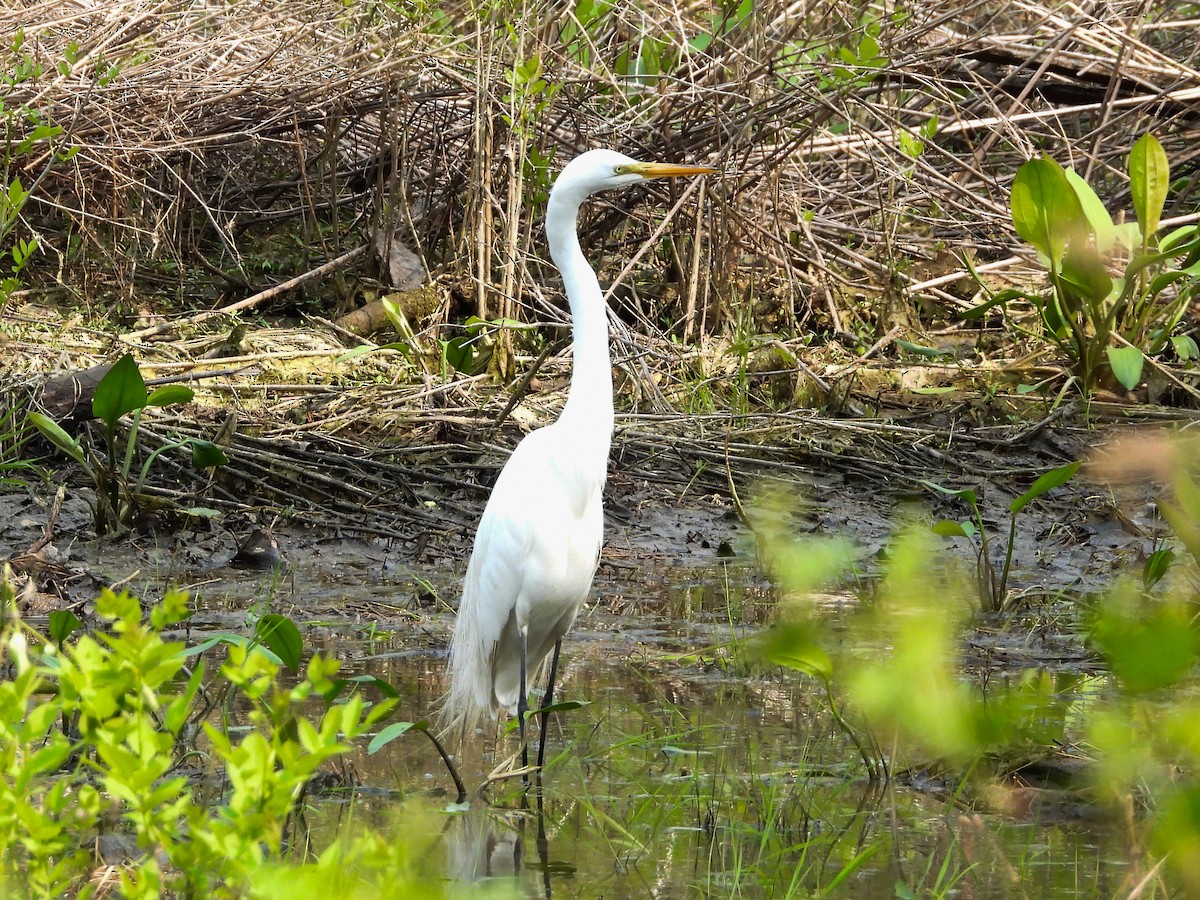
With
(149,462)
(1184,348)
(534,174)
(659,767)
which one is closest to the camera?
(659,767)

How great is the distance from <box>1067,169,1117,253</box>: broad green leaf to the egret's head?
2.52m

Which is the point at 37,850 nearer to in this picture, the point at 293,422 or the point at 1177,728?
the point at 1177,728

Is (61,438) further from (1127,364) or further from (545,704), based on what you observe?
(1127,364)

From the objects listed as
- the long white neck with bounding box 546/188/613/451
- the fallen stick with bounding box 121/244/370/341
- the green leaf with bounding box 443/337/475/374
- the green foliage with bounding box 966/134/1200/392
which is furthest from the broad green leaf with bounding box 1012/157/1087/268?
the fallen stick with bounding box 121/244/370/341

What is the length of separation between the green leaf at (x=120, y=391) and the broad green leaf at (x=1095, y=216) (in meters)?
3.59

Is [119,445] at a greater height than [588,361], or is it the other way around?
[588,361]

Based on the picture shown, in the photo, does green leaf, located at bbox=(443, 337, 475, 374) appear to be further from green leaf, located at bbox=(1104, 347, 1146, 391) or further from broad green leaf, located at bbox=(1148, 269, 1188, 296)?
broad green leaf, located at bbox=(1148, 269, 1188, 296)

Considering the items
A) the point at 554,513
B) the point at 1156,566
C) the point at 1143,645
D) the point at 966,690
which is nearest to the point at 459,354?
the point at 554,513

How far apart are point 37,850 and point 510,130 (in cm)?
488

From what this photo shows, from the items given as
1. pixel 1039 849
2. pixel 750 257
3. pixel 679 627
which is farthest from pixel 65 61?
pixel 1039 849

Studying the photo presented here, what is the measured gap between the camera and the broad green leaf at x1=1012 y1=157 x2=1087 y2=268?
5273 millimetres

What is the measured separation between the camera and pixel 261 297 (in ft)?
21.9

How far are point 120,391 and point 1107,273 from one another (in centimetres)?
368

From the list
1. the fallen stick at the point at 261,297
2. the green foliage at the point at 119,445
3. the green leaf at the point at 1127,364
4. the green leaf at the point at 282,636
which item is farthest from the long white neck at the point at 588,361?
the fallen stick at the point at 261,297
